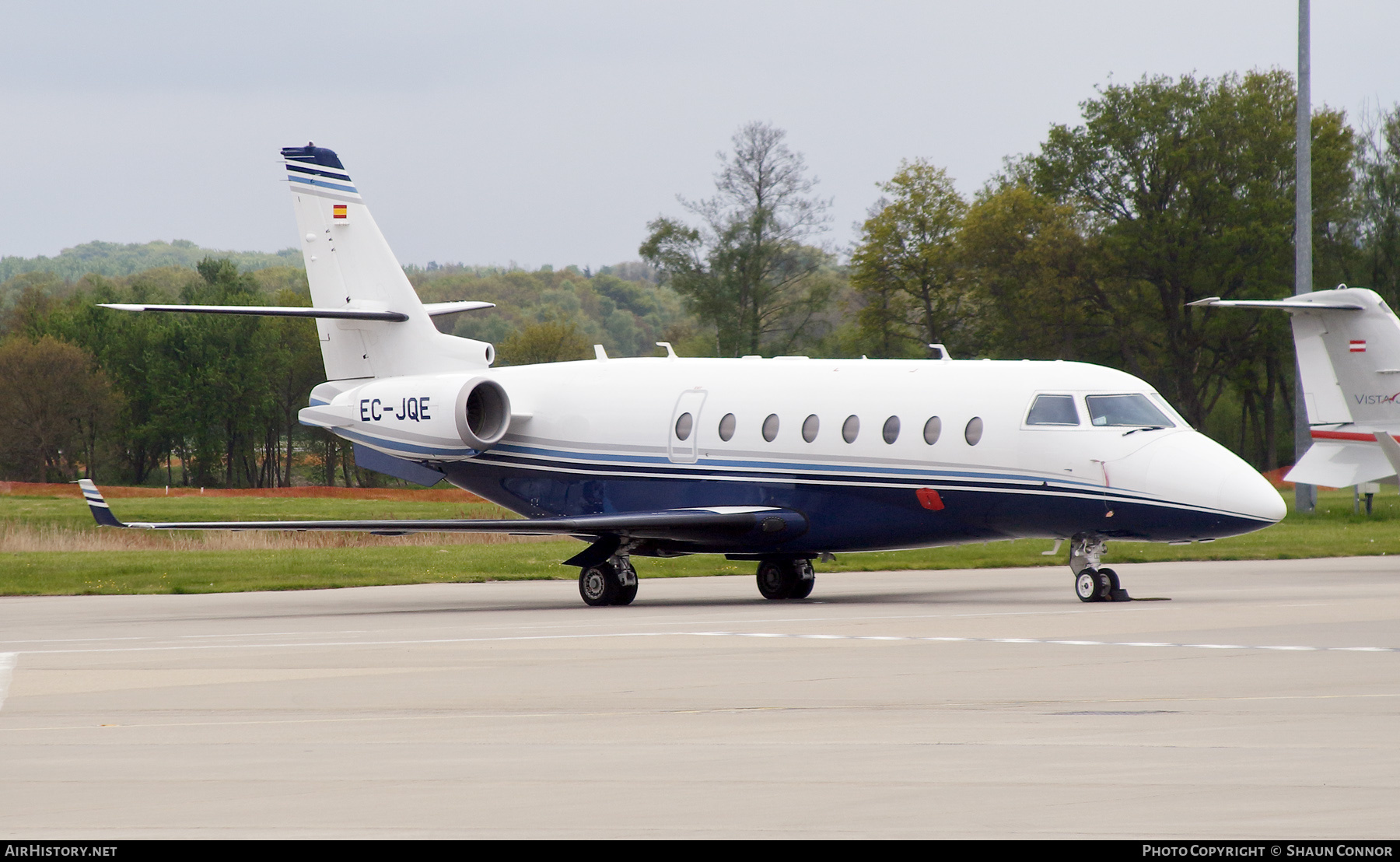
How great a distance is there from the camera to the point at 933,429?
68.5ft

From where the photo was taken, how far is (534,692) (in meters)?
11.9

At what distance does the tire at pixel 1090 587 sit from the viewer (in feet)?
65.3

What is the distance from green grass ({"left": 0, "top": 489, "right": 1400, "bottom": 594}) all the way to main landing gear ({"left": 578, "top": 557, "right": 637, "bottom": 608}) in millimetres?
5730

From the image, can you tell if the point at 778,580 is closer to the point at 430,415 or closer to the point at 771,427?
the point at 771,427

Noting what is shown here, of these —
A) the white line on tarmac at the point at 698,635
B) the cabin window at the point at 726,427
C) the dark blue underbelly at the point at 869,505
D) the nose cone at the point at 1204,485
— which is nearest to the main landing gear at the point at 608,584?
the dark blue underbelly at the point at 869,505

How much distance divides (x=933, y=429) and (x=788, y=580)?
3.39 m

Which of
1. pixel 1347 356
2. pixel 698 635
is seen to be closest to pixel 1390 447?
pixel 1347 356

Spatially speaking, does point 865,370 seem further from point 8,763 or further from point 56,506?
point 56,506

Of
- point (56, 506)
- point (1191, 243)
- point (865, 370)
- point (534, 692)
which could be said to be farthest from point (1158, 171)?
point (534, 692)

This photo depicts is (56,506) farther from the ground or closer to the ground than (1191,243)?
closer to the ground

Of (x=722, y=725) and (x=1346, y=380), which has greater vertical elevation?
(x=1346, y=380)

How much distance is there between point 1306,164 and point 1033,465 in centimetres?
2160

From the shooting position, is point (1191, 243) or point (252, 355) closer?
point (1191, 243)

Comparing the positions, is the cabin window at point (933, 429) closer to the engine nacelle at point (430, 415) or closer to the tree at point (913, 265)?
the engine nacelle at point (430, 415)
